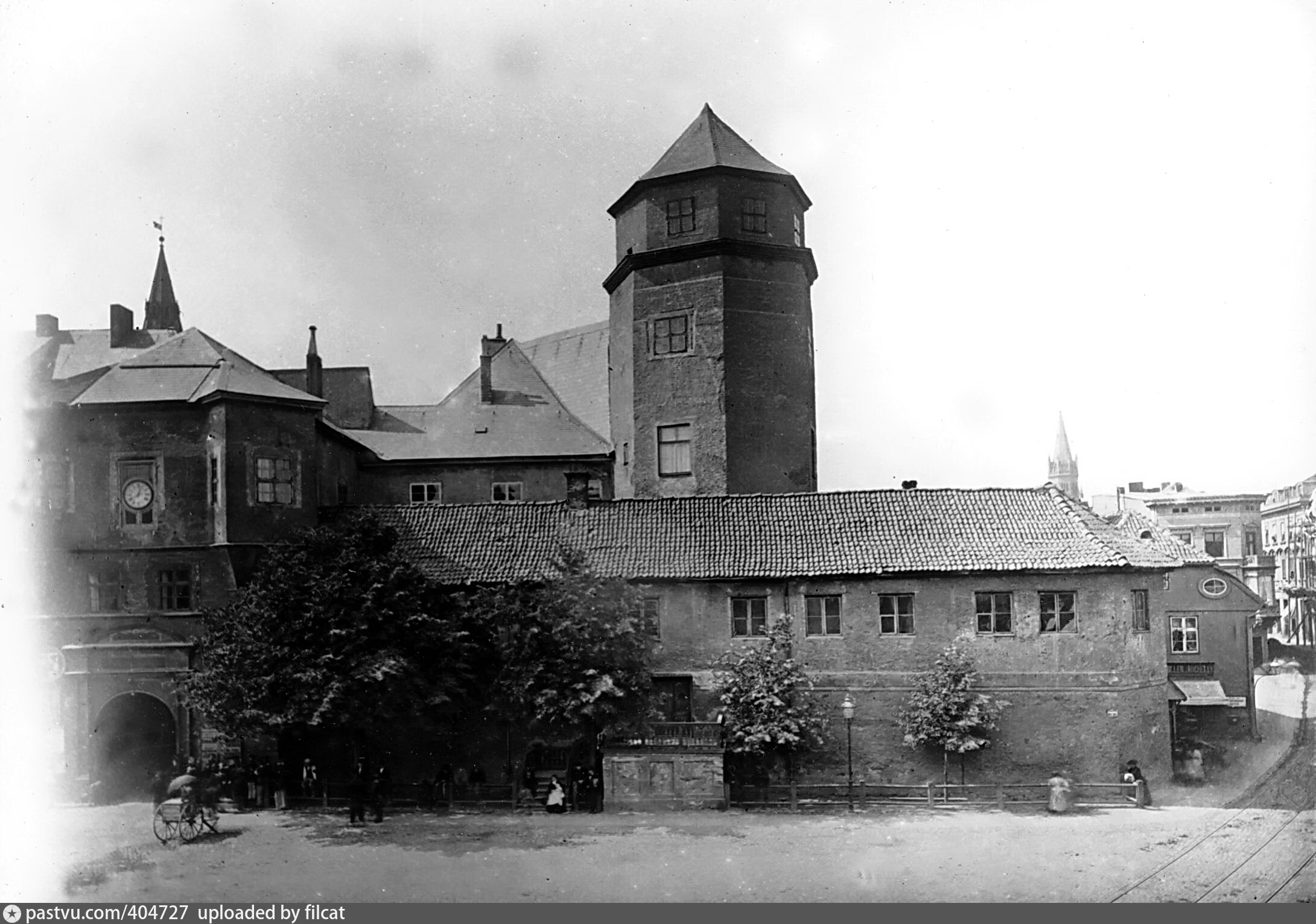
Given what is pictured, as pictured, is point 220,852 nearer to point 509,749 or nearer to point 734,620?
point 509,749

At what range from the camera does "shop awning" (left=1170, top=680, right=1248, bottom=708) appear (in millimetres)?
31625

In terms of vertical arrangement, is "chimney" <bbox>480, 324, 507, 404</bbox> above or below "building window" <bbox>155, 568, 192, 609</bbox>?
above

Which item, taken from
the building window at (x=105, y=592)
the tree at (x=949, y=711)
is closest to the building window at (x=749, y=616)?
the tree at (x=949, y=711)

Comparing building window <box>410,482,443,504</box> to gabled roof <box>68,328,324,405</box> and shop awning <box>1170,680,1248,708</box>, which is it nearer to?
gabled roof <box>68,328,324,405</box>

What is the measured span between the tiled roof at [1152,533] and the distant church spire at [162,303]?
865 inches

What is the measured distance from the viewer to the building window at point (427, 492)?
32.7 m

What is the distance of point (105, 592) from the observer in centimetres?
2288

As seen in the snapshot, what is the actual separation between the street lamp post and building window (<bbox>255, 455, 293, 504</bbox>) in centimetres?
1312

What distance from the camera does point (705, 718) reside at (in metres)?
23.8

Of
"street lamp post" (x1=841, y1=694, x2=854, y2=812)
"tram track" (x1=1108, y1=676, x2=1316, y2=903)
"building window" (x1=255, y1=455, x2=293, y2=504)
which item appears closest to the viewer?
"tram track" (x1=1108, y1=676, x2=1316, y2=903)

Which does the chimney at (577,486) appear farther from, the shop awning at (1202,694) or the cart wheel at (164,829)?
the shop awning at (1202,694)

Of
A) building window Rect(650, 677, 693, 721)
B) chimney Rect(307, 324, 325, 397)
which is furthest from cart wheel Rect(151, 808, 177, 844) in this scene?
chimney Rect(307, 324, 325, 397)

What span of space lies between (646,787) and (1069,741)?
9.52 meters
